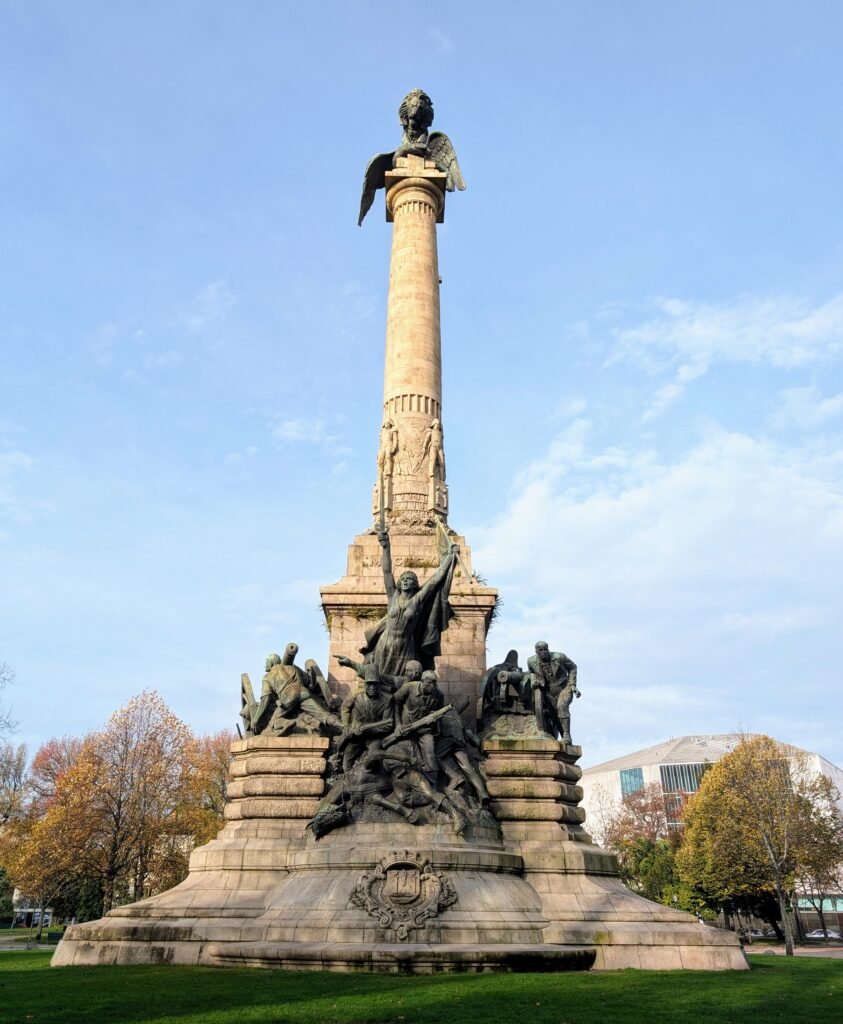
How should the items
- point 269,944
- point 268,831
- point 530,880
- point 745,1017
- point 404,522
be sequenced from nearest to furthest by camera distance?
point 745,1017 → point 269,944 → point 530,880 → point 268,831 → point 404,522

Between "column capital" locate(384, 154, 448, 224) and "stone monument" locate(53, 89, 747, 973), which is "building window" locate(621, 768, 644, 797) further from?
"stone monument" locate(53, 89, 747, 973)

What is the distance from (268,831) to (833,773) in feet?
249

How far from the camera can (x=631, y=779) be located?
90.6m

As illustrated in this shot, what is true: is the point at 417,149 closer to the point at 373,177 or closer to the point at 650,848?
the point at 373,177

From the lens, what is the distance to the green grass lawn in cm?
768

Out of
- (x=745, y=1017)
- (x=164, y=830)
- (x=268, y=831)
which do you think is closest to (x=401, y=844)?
(x=268, y=831)

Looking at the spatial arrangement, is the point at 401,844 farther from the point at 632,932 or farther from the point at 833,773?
the point at 833,773

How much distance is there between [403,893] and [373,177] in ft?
64.4

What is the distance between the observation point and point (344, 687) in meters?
17.5

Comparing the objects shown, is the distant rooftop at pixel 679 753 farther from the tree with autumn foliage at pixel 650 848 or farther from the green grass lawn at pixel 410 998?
the green grass lawn at pixel 410 998

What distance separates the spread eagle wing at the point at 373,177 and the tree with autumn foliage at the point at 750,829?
91.9 ft

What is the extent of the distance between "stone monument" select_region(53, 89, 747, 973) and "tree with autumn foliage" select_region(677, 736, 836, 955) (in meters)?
23.4

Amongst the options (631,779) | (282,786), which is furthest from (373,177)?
(631,779)

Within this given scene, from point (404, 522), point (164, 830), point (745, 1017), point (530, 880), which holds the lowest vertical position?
point (745, 1017)
